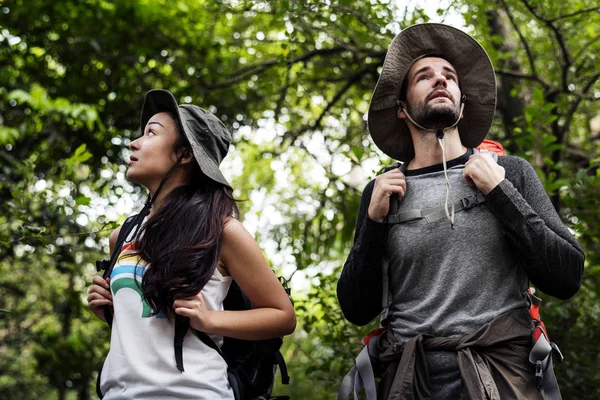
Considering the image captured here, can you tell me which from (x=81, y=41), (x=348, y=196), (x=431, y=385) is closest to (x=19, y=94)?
(x=81, y=41)

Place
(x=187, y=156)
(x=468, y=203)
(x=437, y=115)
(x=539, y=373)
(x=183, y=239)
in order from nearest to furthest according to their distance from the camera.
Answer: (x=539, y=373)
(x=468, y=203)
(x=183, y=239)
(x=437, y=115)
(x=187, y=156)

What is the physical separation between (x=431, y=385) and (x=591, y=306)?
2.86 metres

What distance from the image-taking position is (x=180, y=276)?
113 inches

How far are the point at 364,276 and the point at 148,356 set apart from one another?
36.2 inches

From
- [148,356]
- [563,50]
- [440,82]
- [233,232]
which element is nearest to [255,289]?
[233,232]

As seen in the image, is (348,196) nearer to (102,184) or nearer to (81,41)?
(102,184)

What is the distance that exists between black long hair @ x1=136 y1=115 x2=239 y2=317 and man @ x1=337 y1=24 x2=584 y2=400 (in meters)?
0.60

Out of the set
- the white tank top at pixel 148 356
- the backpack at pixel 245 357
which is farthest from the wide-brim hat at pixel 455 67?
the white tank top at pixel 148 356

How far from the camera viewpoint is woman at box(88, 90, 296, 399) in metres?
2.79

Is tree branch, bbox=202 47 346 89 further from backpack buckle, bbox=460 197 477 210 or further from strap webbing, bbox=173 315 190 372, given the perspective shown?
strap webbing, bbox=173 315 190 372

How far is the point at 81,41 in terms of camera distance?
7.60m

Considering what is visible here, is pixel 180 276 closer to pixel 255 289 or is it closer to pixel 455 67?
pixel 255 289

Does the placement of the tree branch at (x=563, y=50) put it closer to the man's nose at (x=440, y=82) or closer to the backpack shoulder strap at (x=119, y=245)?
Answer: the man's nose at (x=440, y=82)

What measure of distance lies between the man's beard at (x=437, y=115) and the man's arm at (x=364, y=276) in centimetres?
48
